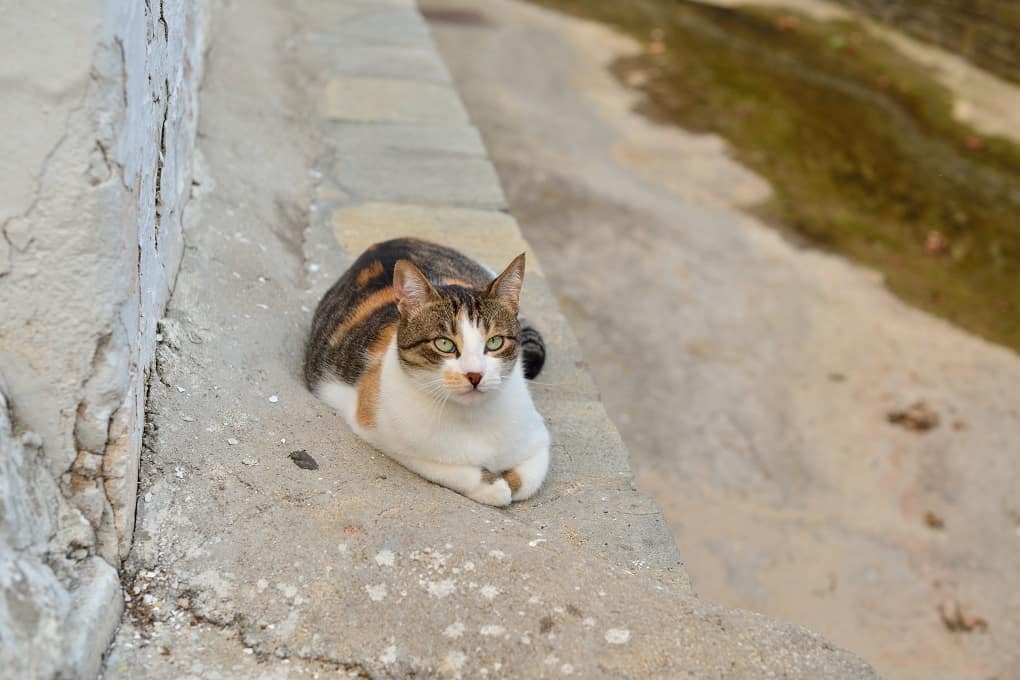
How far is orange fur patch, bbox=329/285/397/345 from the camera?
274 centimetres

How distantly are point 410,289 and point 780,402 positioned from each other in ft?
8.49

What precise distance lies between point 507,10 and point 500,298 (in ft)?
22.1

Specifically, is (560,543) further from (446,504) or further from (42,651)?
(42,651)

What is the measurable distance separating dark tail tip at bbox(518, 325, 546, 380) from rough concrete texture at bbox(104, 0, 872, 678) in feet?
0.18

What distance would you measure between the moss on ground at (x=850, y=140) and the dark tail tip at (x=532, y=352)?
3135 mm

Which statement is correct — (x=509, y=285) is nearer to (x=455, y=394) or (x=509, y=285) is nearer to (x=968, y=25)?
(x=455, y=394)

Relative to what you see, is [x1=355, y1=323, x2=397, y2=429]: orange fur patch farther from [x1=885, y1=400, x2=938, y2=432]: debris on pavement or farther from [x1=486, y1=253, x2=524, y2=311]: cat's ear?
[x1=885, y1=400, x2=938, y2=432]: debris on pavement

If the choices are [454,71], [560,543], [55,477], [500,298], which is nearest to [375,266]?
[500,298]

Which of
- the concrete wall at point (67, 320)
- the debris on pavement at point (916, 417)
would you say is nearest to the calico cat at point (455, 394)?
the concrete wall at point (67, 320)

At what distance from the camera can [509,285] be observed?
8.05 ft

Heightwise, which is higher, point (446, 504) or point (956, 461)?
point (446, 504)

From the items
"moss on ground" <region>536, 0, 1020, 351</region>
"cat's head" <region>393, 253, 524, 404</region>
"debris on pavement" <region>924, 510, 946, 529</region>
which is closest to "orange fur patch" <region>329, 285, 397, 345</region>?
"cat's head" <region>393, 253, 524, 404</region>

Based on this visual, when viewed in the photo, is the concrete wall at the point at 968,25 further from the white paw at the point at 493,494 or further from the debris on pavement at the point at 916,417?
the white paw at the point at 493,494

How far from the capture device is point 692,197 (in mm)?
6168
